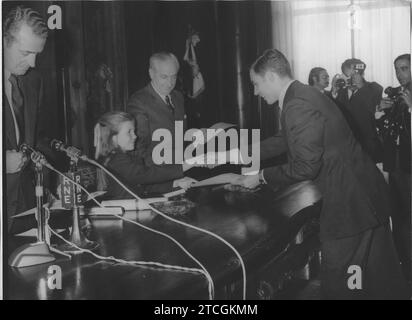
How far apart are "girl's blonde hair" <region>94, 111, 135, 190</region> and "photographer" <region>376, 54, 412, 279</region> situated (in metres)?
0.95

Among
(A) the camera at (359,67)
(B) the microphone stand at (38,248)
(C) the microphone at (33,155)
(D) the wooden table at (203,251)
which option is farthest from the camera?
(A) the camera at (359,67)

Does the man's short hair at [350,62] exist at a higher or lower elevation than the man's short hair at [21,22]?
lower

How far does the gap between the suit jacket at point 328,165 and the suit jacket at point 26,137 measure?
0.83 metres

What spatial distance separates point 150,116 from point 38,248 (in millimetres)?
593

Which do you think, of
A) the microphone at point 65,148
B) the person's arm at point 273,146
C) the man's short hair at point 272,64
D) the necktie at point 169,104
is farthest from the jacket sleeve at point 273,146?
the microphone at point 65,148

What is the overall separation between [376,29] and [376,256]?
84 cm

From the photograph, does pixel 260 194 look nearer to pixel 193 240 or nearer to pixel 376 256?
pixel 193 240

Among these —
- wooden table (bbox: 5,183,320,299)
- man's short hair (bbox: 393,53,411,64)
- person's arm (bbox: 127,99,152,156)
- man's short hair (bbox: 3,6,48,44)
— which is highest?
man's short hair (bbox: 3,6,48,44)

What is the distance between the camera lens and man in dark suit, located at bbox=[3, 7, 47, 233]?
1820 millimetres

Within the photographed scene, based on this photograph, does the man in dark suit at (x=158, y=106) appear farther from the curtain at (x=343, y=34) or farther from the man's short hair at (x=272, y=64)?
the curtain at (x=343, y=34)

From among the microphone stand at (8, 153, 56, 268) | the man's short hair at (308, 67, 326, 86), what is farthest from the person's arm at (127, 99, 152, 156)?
the man's short hair at (308, 67, 326, 86)

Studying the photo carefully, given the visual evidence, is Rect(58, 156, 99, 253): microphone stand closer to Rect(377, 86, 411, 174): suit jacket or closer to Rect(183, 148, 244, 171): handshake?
Rect(183, 148, 244, 171): handshake

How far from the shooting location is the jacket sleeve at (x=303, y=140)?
1.85m

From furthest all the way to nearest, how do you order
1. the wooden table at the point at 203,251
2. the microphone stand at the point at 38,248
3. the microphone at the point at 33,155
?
the microphone at the point at 33,155 < the microphone stand at the point at 38,248 < the wooden table at the point at 203,251
